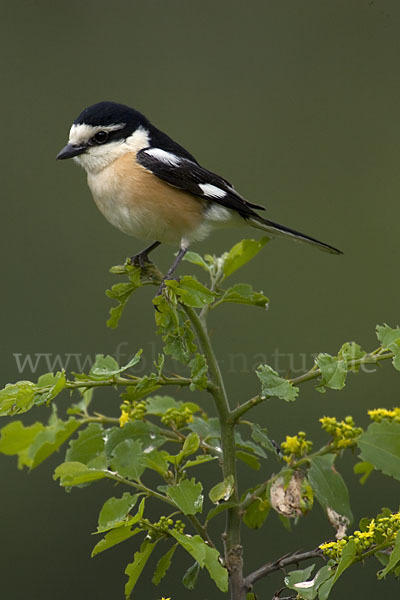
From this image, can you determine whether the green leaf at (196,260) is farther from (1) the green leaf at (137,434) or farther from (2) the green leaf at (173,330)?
(1) the green leaf at (137,434)

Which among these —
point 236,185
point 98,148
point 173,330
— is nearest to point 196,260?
point 173,330

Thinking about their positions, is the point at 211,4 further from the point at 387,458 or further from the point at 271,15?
the point at 387,458

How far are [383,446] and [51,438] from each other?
723 mm

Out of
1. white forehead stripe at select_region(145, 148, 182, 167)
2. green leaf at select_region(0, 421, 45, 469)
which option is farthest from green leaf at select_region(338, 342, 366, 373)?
white forehead stripe at select_region(145, 148, 182, 167)

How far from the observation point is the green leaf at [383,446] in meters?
1.80

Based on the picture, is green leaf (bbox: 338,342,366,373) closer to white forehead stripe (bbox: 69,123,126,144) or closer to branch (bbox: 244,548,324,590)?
branch (bbox: 244,548,324,590)

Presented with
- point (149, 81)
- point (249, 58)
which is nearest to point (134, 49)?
point (149, 81)

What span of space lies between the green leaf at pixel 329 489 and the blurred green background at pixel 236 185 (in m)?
2.27

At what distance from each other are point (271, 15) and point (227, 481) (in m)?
4.94

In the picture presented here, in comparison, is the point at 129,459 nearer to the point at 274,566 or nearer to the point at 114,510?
the point at 114,510

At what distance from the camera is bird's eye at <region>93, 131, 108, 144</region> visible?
3.01 metres

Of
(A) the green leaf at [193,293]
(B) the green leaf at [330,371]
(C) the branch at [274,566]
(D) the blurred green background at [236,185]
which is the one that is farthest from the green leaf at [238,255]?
(D) the blurred green background at [236,185]

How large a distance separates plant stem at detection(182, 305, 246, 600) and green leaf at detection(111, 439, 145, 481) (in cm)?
19

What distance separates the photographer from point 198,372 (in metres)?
1.81
